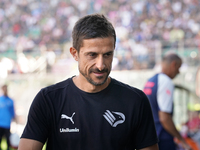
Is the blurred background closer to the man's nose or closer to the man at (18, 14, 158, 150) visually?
the man at (18, 14, 158, 150)

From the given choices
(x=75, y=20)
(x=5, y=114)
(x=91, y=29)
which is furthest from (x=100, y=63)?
(x=75, y=20)

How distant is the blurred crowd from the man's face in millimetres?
10326

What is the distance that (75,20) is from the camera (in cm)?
1530

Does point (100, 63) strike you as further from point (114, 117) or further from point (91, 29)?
point (114, 117)

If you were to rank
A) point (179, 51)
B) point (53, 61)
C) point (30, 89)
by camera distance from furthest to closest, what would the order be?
1. point (53, 61)
2. point (30, 89)
3. point (179, 51)

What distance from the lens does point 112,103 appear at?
6.11 ft

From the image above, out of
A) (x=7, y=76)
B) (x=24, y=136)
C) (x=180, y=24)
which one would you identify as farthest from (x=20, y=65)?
(x=24, y=136)

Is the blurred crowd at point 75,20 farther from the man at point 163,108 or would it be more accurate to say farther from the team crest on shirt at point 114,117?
the team crest on shirt at point 114,117

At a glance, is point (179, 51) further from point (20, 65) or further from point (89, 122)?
point (89, 122)

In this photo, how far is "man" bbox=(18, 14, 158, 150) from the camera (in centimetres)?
176

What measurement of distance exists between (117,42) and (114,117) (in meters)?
11.5

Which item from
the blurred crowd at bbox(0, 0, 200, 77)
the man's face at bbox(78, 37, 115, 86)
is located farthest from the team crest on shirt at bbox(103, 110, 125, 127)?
the blurred crowd at bbox(0, 0, 200, 77)

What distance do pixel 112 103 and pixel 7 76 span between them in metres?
10.2

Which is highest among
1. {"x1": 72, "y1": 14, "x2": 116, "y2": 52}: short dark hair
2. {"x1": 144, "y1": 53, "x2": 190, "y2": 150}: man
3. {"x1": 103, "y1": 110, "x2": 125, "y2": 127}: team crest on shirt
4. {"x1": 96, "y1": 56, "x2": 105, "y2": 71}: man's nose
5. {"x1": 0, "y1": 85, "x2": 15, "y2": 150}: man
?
{"x1": 72, "y1": 14, "x2": 116, "y2": 52}: short dark hair
